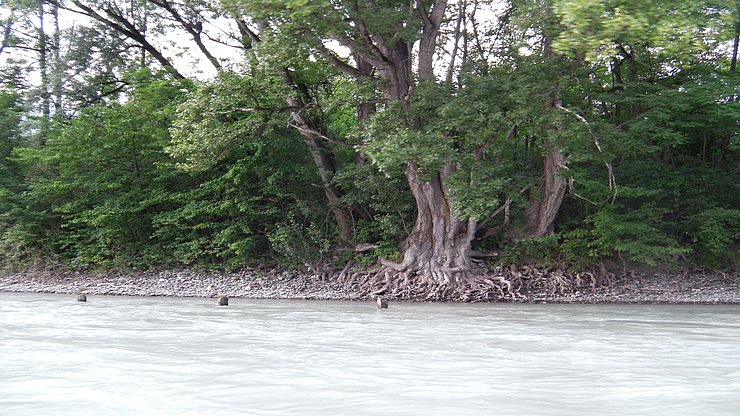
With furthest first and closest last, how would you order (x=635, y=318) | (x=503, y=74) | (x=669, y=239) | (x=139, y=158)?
(x=139, y=158) → (x=669, y=239) → (x=503, y=74) → (x=635, y=318)

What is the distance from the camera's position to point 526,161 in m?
16.5

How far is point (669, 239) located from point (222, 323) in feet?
36.1

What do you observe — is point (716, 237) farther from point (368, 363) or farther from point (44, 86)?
Answer: point (44, 86)

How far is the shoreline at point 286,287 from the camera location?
14367mm

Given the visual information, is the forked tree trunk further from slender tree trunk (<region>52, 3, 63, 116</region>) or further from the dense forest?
slender tree trunk (<region>52, 3, 63, 116</region>)

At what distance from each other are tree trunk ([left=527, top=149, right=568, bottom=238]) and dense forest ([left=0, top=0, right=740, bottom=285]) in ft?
0.18

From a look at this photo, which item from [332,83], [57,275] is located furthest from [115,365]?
[57,275]

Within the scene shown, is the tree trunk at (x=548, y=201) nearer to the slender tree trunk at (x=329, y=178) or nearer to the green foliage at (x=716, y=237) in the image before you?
the green foliage at (x=716, y=237)

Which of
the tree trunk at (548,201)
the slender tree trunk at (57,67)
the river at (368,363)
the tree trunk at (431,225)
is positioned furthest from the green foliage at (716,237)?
the slender tree trunk at (57,67)

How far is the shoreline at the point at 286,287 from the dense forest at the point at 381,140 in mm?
518

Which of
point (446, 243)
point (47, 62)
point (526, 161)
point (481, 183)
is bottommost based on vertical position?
point (446, 243)

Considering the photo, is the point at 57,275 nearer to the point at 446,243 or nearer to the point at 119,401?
the point at 446,243

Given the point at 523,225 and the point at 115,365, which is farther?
the point at 523,225

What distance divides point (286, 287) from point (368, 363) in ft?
32.7
